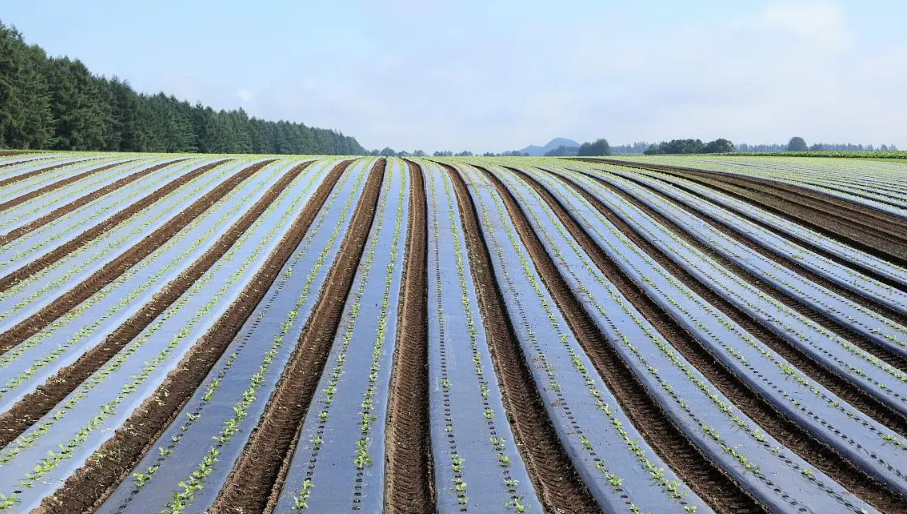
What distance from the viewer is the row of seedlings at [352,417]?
24.6 feet

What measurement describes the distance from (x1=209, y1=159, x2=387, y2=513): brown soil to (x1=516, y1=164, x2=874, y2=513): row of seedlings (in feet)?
19.7

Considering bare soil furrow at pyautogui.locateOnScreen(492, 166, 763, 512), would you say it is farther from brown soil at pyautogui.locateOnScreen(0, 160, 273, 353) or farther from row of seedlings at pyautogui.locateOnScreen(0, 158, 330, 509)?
brown soil at pyautogui.locateOnScreen(0, 160, 273, 353)

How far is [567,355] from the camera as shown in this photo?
38.9ft

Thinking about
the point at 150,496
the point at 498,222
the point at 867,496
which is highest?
the point at 498,222

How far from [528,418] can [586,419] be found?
927mm

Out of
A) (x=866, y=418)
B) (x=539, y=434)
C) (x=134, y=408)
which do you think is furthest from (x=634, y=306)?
(x=134, y=408)

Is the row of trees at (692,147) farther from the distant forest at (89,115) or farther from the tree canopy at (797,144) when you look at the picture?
the distant forest at (89,115)

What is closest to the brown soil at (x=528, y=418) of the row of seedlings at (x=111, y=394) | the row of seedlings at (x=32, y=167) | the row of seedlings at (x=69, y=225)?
the row of seedlings at (x=111, y=394)

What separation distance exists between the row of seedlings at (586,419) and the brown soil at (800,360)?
4234mm

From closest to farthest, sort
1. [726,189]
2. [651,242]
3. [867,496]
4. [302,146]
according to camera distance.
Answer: [867,496], [651,242], [726,189], [302,146]

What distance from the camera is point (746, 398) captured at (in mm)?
10570

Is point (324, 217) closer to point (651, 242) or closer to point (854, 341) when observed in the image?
point (651, 242)

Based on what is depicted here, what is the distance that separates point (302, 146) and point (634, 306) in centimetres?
11575

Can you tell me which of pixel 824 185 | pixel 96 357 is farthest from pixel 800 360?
pixel 824 185
